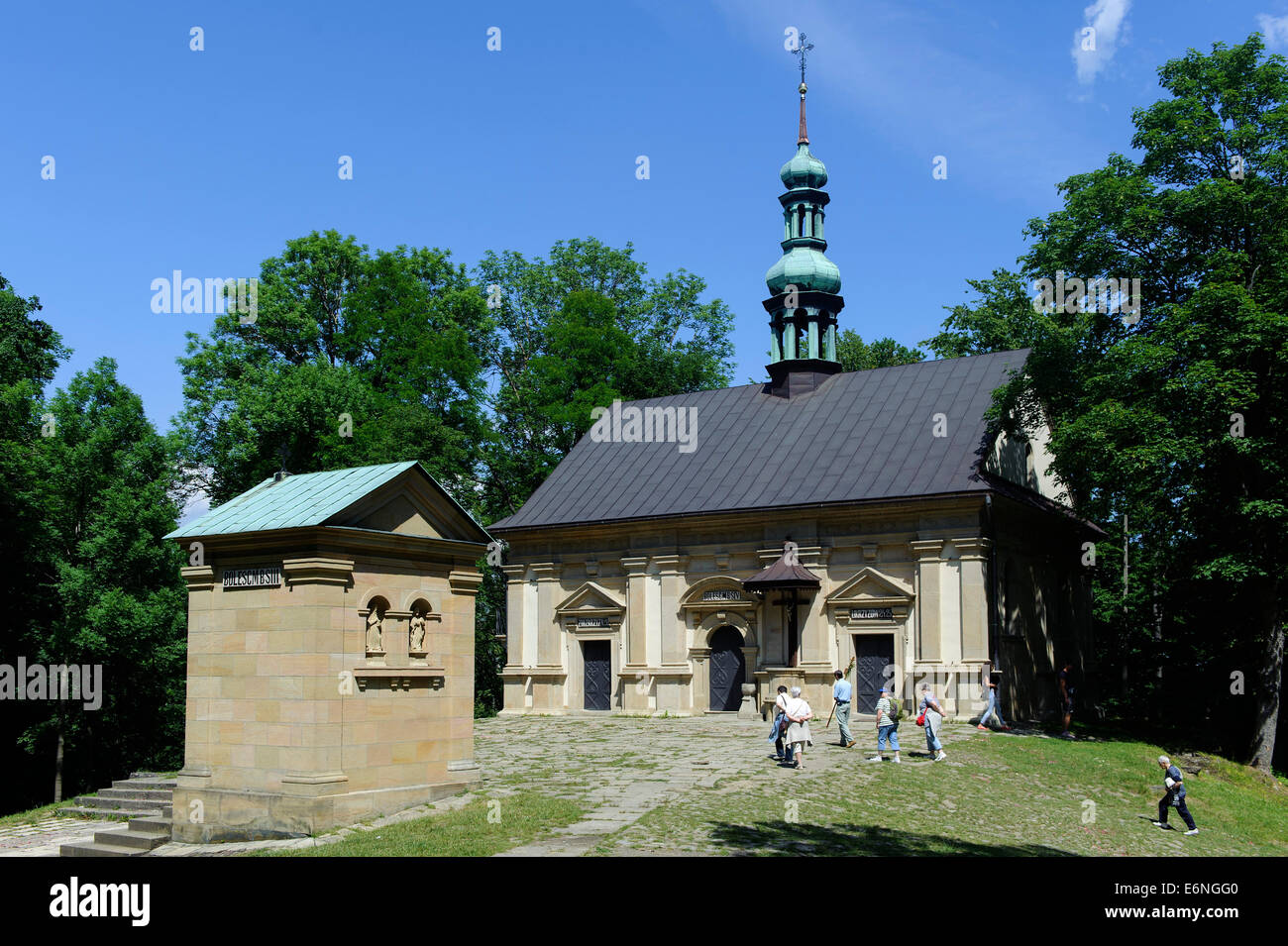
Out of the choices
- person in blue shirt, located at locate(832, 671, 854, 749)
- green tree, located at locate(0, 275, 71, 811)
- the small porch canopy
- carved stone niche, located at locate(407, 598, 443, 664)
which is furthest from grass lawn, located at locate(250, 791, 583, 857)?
green tree, located at locate(0, 275, 71, 811)

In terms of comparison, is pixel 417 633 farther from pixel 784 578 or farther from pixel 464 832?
pixel 784 578

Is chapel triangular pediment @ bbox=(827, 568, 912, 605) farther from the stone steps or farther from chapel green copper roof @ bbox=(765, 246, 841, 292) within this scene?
the stone steps

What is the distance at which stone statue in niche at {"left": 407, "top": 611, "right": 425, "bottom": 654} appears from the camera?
1683 cm

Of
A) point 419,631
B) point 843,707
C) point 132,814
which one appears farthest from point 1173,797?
point 132,814

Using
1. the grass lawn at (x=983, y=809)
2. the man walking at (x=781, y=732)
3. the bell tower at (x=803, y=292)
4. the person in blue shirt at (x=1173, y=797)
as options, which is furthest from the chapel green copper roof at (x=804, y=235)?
the person in blue shirt at (x=1173, y=797)

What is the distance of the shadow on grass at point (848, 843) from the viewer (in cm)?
1342

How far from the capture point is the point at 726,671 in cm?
3228

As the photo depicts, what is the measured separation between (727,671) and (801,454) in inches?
247

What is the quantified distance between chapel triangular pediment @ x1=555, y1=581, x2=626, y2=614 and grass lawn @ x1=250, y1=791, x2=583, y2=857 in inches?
679

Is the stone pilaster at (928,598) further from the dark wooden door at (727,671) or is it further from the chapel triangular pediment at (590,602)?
the chapel triangular pediment at (590,602)
